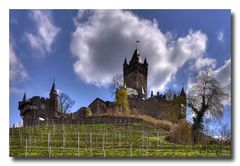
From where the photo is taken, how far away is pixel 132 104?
12.7m

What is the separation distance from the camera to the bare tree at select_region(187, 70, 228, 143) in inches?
495

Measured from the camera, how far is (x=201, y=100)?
41.5ft

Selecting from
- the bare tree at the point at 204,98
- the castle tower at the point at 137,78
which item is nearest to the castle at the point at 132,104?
the castle tower at the point at 137,78

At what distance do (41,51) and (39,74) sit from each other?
9.2 inches

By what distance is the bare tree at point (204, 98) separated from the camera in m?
12.6

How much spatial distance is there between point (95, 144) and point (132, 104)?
0.55m

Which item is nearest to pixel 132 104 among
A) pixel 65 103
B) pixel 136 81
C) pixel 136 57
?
pixel 136 81

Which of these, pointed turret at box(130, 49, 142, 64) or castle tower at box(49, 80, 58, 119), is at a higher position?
pointed turret at box(130, 49, 142, 64)

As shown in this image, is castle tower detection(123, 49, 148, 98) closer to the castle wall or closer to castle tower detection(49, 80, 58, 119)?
the castle wall

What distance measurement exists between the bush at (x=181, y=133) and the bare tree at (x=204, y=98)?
5 cm

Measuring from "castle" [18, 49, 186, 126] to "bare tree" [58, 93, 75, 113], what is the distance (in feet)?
0.14

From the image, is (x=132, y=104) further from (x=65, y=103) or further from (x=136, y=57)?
(x=65, y=103)

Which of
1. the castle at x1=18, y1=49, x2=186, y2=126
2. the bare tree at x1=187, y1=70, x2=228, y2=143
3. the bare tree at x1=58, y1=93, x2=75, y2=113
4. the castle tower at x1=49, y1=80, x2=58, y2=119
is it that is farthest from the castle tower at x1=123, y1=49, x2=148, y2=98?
the castle tower at x1=49, y1=80, x2=58, y2=119
